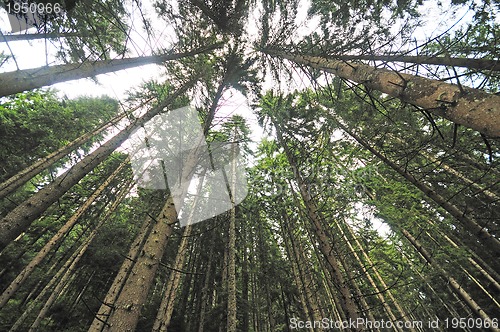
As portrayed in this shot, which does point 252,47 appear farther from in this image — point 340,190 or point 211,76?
point 340,190

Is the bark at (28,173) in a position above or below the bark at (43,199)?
above

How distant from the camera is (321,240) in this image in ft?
16.1

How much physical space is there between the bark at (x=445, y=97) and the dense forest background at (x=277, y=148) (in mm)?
14

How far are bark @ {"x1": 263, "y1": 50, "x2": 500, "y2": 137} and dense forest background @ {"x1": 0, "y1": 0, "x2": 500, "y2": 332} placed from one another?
14 mm

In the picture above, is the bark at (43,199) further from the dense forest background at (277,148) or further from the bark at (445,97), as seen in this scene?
the bark at (445,97)

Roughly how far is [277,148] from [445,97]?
7.80 metres

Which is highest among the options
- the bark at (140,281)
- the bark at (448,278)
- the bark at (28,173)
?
the bark at (28,173)

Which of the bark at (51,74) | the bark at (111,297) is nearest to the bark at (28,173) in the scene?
the bark at (51,74)

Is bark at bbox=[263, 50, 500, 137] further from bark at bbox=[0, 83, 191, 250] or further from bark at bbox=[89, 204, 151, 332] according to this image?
bark at bbox=[0, 83, 191, 250]

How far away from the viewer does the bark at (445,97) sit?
1920 mm

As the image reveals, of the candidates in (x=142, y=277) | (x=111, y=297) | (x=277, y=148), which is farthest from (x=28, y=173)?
(x=277, y=148)

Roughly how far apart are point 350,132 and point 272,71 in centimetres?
368

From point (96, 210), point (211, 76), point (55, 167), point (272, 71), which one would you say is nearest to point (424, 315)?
point (272, 71)

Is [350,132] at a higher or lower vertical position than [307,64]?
higher
